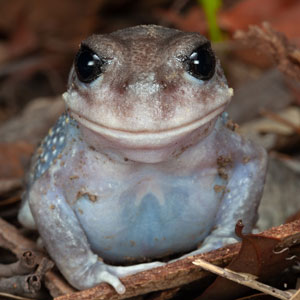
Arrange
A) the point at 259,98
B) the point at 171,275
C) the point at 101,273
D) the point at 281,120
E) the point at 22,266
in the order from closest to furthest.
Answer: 1. the point at 171,275
2. the point at 101,273
3. the point at 22,266
4. the point at 281,120
5. the point at 259,98

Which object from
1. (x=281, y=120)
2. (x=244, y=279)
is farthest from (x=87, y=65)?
(x=281, y=120)

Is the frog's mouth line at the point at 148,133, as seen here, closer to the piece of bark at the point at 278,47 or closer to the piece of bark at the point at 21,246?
the piece of bark at the point at 21,246

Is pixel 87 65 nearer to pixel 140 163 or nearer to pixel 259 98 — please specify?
pixel 140 163

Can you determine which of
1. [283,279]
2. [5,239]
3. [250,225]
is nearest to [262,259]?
[283,279]

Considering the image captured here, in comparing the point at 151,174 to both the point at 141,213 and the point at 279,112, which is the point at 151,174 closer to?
the point at 141,213

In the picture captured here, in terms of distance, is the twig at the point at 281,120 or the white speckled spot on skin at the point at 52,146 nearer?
the white speckled spot on skin at the point at 52,146

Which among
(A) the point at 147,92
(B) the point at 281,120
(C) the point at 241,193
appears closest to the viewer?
(A) the point at 147,92

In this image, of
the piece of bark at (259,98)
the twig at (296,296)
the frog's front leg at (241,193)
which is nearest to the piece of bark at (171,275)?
the twig at (296,296)
